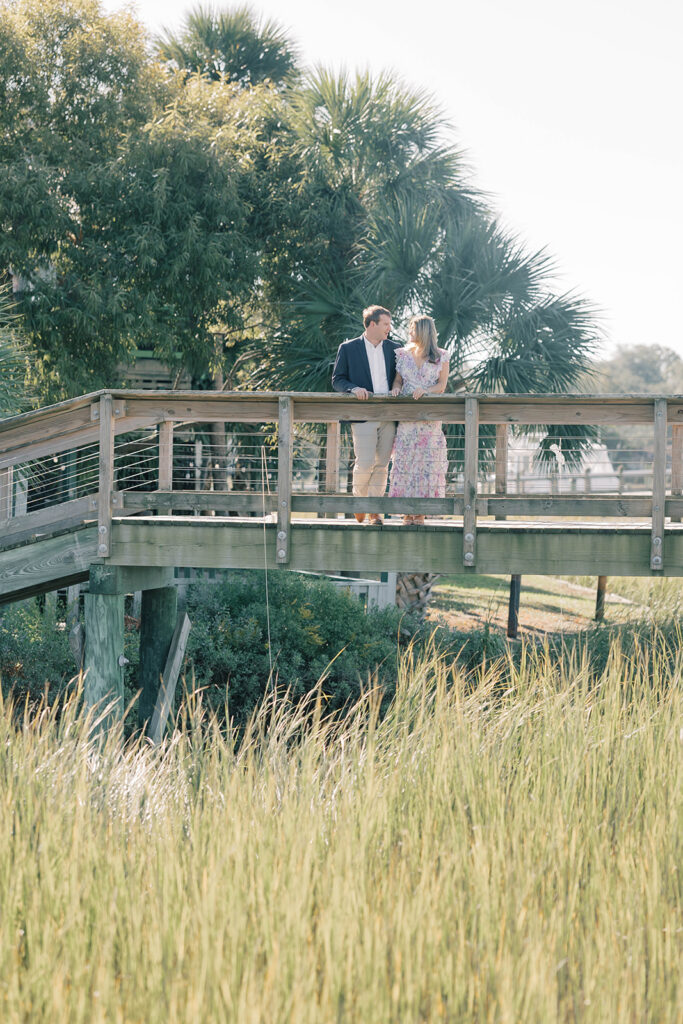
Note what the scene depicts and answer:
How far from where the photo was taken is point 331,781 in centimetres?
461

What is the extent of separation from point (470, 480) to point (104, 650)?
2.90 meters

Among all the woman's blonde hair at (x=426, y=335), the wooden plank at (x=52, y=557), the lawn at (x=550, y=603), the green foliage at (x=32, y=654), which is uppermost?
the woman's blonde hair at (x=426, y=335)

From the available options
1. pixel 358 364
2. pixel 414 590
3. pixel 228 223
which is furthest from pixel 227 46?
pixel 358 364

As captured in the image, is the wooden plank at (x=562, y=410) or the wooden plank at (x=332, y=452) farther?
the wooden plank at (x=332, y=452)

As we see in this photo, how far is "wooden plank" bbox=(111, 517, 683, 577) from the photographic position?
732 cm

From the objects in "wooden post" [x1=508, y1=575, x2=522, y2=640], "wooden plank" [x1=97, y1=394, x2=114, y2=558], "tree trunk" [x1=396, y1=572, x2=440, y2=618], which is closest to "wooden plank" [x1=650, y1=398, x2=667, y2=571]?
"wooden plank" [x1=97, y1=394, x2=114, y2=558]

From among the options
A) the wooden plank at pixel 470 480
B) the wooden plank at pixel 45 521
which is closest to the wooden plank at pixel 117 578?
the wooden plank at pixel 45 521

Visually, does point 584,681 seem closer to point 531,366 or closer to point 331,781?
point 331,781

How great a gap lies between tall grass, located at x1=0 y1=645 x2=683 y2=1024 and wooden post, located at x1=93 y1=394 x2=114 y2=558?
2.82m

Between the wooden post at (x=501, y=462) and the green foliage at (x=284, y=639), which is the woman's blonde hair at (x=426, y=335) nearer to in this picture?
the wooden post at (x=501, y=462)

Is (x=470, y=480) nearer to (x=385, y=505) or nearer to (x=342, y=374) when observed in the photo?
(x=385, y=505)

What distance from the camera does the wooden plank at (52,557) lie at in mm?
7430

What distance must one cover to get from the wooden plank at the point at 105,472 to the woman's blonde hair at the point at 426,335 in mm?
2148

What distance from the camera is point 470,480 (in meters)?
7.11
